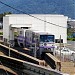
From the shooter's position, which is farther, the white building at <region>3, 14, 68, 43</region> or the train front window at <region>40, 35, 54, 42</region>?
the white building at <region>3, 14, 68, 43</region>

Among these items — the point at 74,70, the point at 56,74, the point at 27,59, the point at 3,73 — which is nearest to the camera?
the point at 56,74

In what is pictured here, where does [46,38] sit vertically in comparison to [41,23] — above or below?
below

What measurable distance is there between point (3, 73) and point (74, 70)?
4355 mm

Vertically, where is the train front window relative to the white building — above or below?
below

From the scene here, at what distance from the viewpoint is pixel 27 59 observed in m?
25.3

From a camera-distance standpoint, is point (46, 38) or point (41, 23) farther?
point (41, 23)

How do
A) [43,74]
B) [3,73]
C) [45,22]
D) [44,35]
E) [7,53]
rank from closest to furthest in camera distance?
[43,74] → [3,73] → [44,35] → [7,53] → [45,22]

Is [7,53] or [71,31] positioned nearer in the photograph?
[7,53]

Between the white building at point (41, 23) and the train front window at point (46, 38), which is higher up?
the white building at point (41, 23)

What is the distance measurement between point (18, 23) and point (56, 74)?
26932 mm

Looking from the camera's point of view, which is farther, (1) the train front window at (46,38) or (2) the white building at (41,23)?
(2) the white building at (41,23)

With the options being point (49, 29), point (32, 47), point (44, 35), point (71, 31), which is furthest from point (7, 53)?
point (71, 31)

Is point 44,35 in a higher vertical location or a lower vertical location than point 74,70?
higher

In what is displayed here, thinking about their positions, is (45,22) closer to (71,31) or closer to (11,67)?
(11,67)
